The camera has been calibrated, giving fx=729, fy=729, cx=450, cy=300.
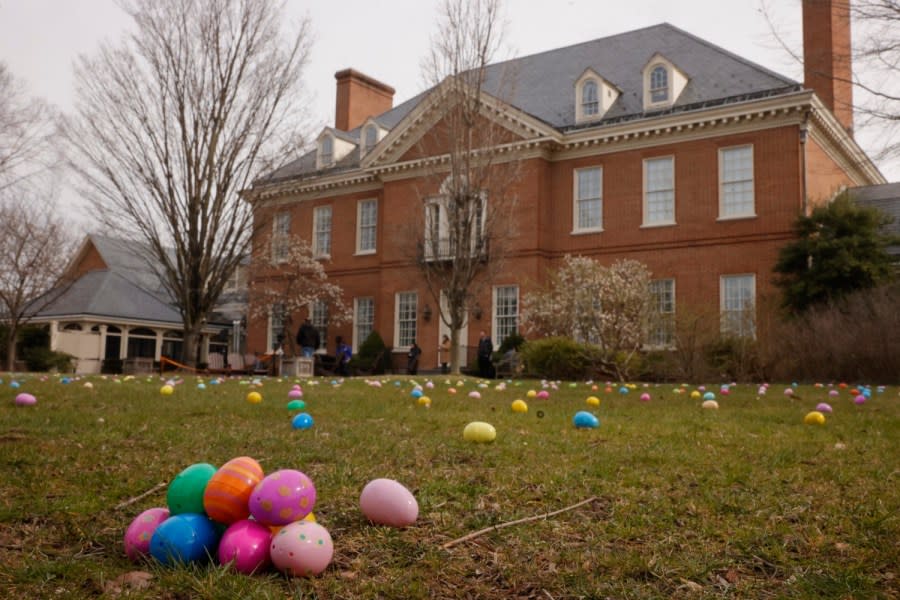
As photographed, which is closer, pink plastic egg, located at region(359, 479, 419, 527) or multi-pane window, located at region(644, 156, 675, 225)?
pink plastic egg, located at region(359, 479, 419, 527)

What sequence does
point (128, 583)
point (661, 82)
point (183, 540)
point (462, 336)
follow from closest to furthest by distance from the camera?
point (128, 583) < point (183, 540) < point (661, 82) < point (462, 336)

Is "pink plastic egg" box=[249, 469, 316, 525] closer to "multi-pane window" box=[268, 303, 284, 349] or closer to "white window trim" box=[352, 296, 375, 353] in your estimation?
"white window trim" box=[352, 296, 375, 353]

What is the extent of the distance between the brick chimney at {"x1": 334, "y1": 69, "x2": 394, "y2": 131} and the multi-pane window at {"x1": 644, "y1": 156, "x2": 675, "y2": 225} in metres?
16.9

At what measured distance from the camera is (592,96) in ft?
85.6

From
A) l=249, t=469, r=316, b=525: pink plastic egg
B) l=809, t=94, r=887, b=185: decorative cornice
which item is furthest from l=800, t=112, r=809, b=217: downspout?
l=249, t=469, r=316, b=525: pink plastic egg

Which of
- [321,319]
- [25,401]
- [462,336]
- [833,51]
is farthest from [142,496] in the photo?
[321,319]

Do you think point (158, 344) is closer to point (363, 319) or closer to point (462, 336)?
point (363, 319)

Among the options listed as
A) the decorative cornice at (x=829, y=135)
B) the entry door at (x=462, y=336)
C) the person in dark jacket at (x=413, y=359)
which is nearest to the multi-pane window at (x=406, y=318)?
the entry door at (x=462, y=336)

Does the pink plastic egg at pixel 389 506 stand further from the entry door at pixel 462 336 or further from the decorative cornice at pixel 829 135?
the decorative cornice at pixel 829 135

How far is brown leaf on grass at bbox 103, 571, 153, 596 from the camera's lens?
8.18 feet

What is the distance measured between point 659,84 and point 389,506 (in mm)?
24153

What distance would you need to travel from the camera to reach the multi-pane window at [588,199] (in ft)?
83.9

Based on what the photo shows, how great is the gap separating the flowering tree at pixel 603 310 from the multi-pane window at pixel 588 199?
4305 millimetres

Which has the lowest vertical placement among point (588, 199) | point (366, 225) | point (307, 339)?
point (307, 339)
